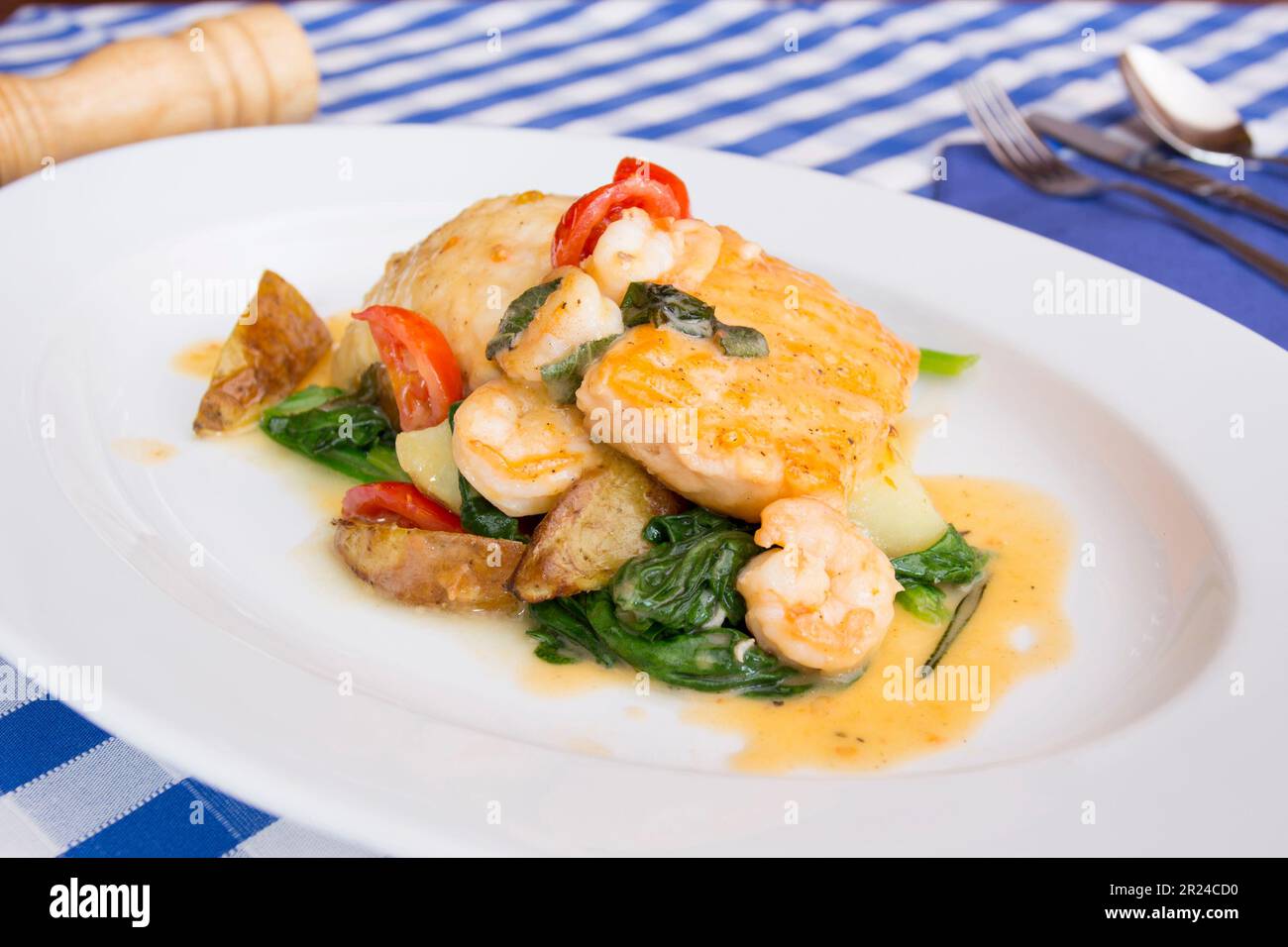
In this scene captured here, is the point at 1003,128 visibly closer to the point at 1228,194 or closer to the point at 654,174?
the point at 1228,194

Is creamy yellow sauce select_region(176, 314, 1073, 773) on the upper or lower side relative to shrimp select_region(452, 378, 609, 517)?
lower

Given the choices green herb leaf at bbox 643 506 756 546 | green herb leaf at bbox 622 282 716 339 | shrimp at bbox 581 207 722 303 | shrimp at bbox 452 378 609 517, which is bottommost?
green herb leaf at bbox 643 506 756 546

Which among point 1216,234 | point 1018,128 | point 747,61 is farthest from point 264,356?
point 747,61

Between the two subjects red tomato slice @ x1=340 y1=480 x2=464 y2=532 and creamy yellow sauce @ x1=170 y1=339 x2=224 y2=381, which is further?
creamy yellow sauce @ x1=170 y1=339 x2=224 y2=381

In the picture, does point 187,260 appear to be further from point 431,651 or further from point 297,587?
point 431,651

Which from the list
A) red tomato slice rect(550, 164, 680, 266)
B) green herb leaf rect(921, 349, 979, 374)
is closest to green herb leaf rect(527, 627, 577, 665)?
red tomato slice rect(550, 164, 680, 266)

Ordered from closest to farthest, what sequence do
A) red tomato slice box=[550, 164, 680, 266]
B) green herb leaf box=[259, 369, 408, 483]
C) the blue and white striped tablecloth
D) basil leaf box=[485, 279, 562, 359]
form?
basil leaf box=[485, 279, 562, 359] < red tomato slice box=[550, 164, 680, 266] < green herb leaf box=[259, 369, 408, 483] < the blue and white striped tablecloth

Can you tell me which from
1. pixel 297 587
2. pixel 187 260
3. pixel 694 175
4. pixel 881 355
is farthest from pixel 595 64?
pixel 297 587

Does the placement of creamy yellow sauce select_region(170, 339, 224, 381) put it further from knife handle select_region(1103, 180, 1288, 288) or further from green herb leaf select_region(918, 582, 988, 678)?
knife handle select_region(1103, 180, 1288, 288)
